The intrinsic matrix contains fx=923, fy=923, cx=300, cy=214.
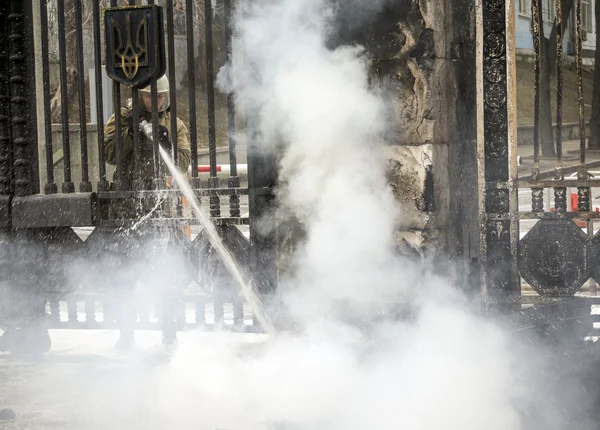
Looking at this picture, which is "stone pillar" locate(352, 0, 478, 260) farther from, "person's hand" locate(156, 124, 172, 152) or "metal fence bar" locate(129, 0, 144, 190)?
"person's hand" locate(156, 124, 172, 152)

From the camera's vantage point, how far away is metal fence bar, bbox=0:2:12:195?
18.6 ft

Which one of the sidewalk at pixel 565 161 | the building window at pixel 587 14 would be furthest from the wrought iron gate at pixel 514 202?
the building window at pixel 587 14

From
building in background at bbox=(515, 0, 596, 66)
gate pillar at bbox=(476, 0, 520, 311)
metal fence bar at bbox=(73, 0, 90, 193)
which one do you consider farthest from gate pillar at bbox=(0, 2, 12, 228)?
building in background at bbox=(515, 0, 596, 66)

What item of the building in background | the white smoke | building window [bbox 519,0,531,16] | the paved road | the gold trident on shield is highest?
building window [bbox 519,0,531,16]

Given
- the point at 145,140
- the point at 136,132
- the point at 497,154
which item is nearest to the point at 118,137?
the point at 136,132

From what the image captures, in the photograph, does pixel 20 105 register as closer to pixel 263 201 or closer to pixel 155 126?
pixel 155 126

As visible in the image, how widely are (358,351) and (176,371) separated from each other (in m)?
1.07

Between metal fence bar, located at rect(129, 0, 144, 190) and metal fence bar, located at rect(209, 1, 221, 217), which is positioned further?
metal fence bar, located at rect(129, 0, 144, 190)

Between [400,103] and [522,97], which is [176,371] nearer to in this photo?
[400,103]

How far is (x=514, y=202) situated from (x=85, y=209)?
8.34 ft

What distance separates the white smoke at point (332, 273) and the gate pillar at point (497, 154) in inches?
9.3

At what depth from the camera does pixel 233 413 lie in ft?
14.7

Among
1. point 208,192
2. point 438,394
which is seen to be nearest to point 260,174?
point 208,192

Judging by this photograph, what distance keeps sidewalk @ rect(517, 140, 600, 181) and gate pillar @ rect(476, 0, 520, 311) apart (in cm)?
343
